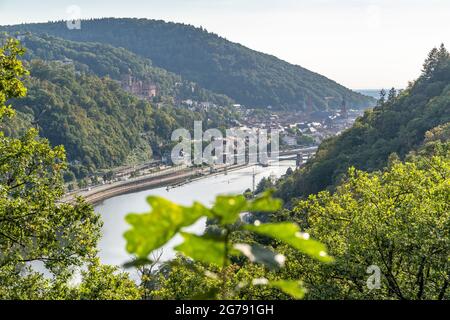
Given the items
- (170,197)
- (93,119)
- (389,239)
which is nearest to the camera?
Answer: (389,239)

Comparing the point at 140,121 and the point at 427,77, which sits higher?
the point at 427,77

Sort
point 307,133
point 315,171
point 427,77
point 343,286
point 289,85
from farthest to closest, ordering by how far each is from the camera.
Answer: point 289,85, point 307,133, point 427,77, point 315,171, point 343,286

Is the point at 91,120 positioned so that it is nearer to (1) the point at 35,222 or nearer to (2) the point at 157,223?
(1) the point at 35,222

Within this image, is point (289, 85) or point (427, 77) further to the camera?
point (289, 85)

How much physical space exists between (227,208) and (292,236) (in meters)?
0.16

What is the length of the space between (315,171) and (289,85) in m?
115

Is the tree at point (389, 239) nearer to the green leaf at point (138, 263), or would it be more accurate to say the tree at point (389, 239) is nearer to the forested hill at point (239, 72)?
the green leaf at point (138, 263)

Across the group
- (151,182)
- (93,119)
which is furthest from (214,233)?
(93,119)

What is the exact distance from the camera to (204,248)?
1.19 m

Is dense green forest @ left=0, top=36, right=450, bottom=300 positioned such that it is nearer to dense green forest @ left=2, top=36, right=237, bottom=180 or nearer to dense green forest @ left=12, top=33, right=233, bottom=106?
dense green forest @ left=2, top=36, right=237, bottom=180

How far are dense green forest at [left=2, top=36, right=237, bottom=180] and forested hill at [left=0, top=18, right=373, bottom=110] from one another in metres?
32.4

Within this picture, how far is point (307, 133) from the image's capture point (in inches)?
4793
